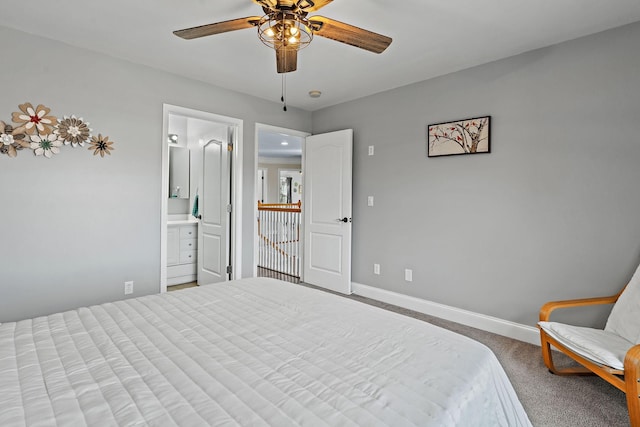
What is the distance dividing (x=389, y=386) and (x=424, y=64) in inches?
115

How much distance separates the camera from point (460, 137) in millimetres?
3172

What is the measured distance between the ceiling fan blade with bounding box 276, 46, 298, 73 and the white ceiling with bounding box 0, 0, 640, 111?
43 centimetres

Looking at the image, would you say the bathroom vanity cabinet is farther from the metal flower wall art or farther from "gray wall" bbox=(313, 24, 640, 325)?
"gray wall" bbox=(313, 24, 640, 325)

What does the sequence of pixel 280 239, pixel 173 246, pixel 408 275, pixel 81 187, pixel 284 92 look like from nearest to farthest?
pixel 81 187 < pixel 408 275 < pixel 284 92 < pixel 173 246 < pixel 280 239

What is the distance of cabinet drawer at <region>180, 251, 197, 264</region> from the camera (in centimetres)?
444

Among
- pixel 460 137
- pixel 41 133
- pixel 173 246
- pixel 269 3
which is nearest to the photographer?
pixel 269 3

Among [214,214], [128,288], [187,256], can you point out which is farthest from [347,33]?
[187,256]

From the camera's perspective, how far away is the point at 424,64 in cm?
304

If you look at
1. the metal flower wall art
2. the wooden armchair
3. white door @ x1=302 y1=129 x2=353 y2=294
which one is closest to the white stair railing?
white door @ x1=302 y1=129 x2=353 y2=294

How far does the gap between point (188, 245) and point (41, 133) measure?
225 centimetres

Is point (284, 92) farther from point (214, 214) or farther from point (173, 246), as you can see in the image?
point (173, 246)

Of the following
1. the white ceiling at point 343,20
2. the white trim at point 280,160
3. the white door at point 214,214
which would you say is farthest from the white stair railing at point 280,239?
the white trim at point 280,160

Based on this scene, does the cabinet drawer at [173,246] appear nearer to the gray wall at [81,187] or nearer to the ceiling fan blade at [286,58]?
the gray wall at [81,187]

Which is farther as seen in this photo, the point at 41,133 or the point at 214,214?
the point at 214,214
